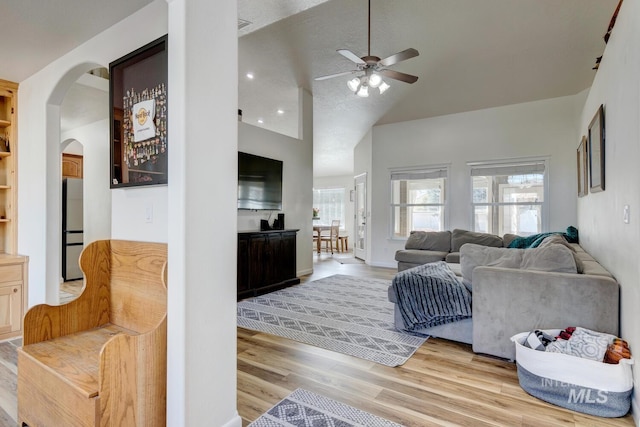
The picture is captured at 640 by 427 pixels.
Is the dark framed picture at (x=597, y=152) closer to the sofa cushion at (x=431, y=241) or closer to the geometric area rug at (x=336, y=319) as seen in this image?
the geometric area rug at (x=336, y=319)

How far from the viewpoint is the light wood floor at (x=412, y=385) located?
1.89m

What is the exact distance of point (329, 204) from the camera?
11.8m

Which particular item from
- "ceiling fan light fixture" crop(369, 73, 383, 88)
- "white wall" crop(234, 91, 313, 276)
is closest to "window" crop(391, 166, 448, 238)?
"white wall" crop(234, 91, 313, 276)

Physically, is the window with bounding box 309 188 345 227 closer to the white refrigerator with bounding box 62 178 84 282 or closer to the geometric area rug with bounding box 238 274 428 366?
the geometric area rug with bounding box 238 274 428 366

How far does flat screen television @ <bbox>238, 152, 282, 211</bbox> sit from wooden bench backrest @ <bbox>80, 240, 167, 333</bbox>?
269 cm

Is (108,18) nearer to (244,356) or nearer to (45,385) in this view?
(45,385)

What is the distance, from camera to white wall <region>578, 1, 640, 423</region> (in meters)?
1.80

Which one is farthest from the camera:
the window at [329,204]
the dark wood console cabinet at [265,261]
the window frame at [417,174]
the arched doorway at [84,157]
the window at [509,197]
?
the window at [329,204]

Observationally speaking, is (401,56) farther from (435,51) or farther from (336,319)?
(336,319)

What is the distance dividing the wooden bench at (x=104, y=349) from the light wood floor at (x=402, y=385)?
1.69 feet

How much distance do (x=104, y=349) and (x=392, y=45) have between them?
14.9 feet

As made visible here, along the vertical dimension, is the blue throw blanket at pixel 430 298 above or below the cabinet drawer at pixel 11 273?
below

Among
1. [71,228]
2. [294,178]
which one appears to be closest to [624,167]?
[294,178]

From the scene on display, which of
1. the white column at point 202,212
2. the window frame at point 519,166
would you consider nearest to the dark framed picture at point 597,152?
the window frame at point 519,166
